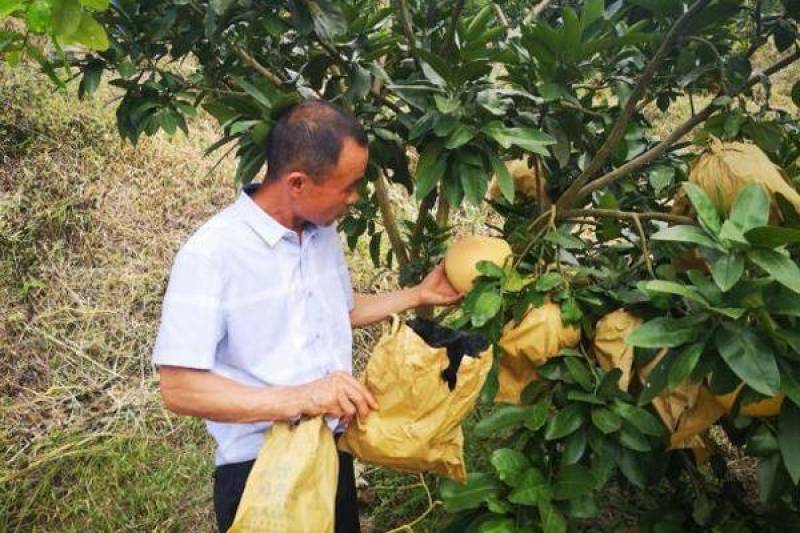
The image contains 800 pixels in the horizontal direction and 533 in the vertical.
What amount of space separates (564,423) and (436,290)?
45 centimetres

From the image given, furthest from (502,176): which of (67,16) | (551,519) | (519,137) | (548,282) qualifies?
(67,16)

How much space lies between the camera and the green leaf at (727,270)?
1.04 m

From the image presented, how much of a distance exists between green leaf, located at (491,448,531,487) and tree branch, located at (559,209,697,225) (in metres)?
0.53

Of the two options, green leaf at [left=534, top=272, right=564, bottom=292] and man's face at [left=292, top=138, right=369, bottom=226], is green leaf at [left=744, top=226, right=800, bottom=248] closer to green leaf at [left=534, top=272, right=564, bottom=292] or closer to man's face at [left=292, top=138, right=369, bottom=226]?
green leaf at [left=534, top=272, right=564, bottom=292]

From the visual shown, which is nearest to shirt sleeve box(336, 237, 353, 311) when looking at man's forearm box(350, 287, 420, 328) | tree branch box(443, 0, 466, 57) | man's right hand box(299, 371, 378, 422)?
man's forearm box(350, 287, 420, 328)

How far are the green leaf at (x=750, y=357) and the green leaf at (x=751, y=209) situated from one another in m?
0.15

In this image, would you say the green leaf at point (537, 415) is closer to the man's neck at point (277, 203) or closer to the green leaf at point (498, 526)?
the green leaf at point (498, 526)

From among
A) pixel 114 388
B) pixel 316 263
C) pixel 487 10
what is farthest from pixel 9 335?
pixel 487 10

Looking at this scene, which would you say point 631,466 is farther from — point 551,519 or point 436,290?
point 436,290

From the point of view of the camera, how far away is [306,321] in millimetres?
1552

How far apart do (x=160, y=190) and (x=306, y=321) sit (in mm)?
2965

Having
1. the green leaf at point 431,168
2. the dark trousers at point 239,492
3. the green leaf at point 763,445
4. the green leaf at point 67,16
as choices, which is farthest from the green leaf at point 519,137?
the dark trousers at point 239,492

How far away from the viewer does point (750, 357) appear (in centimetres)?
106

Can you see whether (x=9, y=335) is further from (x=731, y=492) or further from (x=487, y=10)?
(x=731, y=492)
